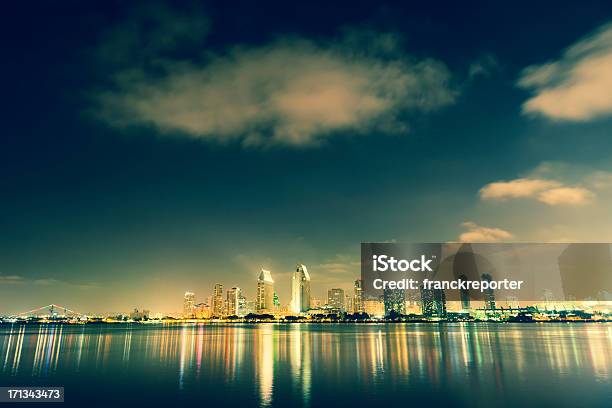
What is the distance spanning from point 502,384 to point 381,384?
45.4ft

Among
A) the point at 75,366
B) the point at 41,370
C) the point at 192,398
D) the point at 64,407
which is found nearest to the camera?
the point at 64,407

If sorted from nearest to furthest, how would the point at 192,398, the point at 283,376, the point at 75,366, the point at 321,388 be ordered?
the point at 192,398
the point at 321,388
the point at 283,376
the point at 75,366

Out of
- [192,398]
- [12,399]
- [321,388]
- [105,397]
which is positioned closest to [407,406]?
[321,388]

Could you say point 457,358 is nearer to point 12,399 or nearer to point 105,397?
point 105,397

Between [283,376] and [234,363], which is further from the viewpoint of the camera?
[234,363]

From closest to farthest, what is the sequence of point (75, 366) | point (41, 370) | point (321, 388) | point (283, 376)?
point (321, 388) < point (283, 376) < point (41, 370) < point (75, 366)

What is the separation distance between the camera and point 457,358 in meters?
80.1

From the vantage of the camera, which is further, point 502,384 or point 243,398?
point 502,384

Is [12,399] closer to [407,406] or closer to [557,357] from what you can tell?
[407,406]

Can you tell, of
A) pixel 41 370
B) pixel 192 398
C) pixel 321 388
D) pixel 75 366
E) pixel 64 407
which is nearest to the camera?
pixel 64 407

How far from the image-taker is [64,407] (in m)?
40.4

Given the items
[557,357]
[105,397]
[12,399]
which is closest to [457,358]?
[557,357]

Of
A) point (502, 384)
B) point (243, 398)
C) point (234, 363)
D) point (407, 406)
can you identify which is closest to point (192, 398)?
point (243, 398)

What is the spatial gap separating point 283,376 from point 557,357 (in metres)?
52.2
